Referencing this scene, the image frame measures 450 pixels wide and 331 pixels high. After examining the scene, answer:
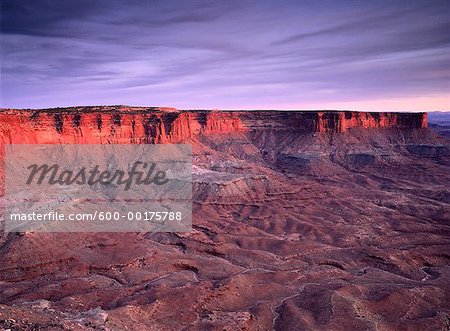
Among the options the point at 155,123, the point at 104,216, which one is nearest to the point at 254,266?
the point at 104,216

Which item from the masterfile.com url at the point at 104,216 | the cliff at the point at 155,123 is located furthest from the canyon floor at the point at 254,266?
the cliff at the point at 155,123

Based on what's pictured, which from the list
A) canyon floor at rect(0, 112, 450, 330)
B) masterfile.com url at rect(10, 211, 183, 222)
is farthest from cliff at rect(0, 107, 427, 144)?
masterfile.com url at rect(10, 211, 183, 222)

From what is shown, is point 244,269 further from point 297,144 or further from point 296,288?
point 297,144

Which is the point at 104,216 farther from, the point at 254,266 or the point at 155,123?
the point at 155,123

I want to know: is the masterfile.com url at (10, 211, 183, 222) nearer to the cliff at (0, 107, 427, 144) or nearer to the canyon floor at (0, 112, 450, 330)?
the canyon floor at (0, 112, 450, 330)

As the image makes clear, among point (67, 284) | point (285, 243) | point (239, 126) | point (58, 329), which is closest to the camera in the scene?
point (58, 329)

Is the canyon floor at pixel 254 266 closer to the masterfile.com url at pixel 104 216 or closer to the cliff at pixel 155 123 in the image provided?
the masterfile.com url at pixel 104 216

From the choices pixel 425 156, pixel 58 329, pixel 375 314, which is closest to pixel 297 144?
pixel 425 156
